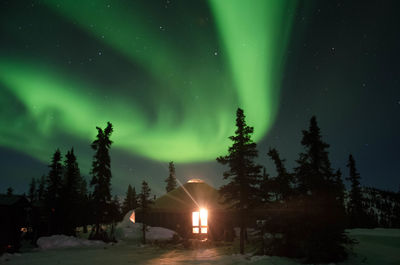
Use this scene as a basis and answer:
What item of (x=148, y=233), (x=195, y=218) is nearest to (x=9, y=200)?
(x=148, y=233)

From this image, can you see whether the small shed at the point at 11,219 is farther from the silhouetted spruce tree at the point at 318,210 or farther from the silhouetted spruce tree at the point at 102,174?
the silhouetted spruce tree at the point at 318,210

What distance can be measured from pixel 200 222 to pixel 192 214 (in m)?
1.25

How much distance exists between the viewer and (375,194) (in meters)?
164

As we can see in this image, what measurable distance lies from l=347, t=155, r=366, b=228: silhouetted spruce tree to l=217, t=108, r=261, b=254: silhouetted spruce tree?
1062 inches

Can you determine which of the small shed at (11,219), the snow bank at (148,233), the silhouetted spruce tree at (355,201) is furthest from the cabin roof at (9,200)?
→ the silhouetted spruce tree at (355,201)

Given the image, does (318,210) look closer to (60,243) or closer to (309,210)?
(309,210)

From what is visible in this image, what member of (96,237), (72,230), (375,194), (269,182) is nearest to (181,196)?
(96,237)

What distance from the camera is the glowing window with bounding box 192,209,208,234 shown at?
30.4 metres

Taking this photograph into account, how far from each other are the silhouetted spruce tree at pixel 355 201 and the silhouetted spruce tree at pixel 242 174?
88.5 feet

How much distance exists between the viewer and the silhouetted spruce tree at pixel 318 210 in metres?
13.8

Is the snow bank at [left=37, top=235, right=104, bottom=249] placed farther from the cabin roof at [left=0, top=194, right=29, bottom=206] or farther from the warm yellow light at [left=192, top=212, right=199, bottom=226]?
the warm yellow light at [left=192, top=212, right=199, bottom=226]

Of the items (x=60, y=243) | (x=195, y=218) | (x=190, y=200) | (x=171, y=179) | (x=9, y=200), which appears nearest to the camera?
(x=60, y=243)

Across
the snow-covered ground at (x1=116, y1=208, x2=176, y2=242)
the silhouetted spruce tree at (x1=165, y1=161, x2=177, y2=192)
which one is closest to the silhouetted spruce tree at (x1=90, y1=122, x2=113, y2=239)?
the snow-covered ground at (x1=116, y1=208, x2=176, y2=242)

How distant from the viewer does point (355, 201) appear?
4762 cm
